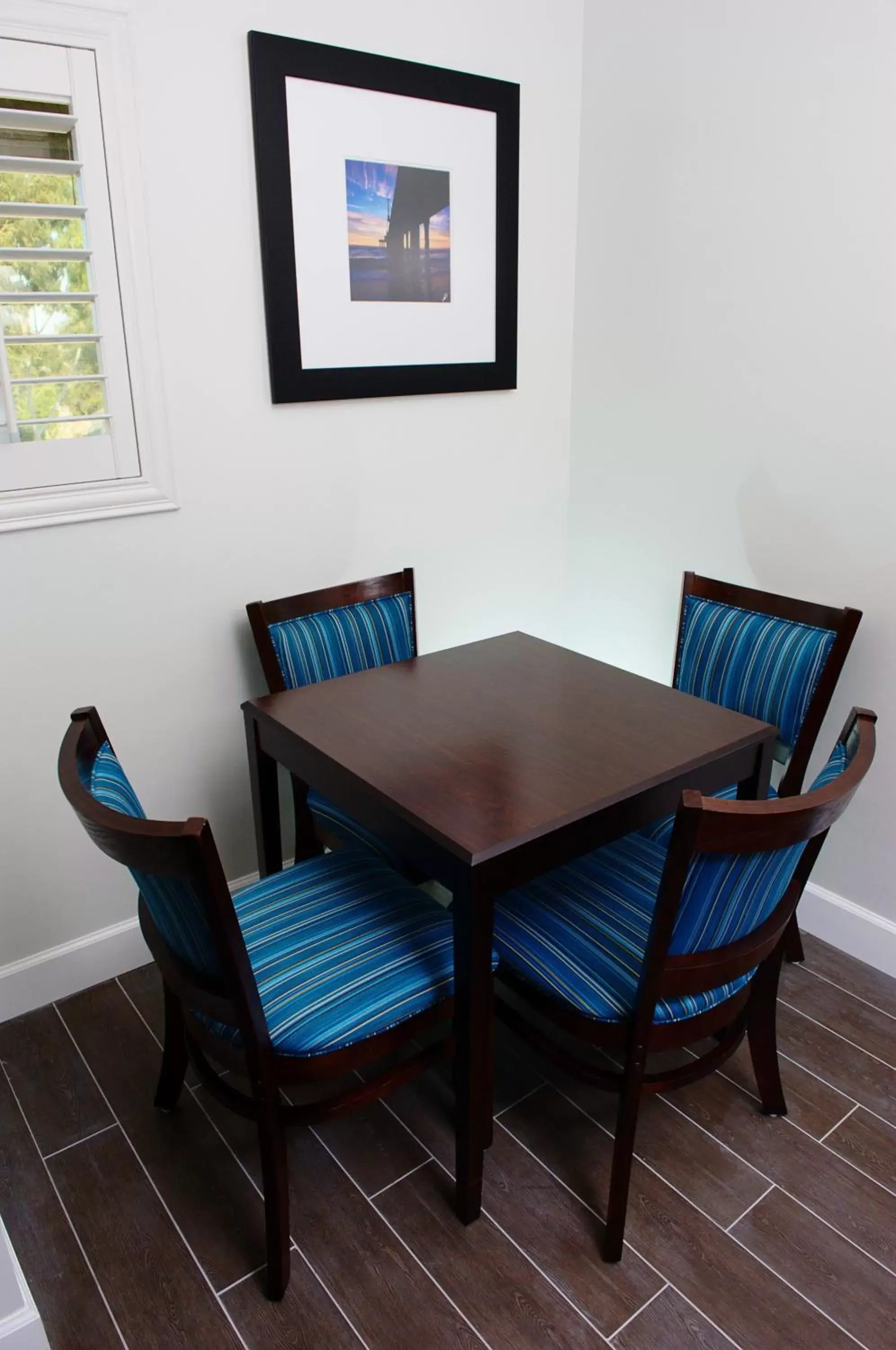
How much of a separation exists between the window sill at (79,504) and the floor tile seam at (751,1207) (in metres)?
1.78

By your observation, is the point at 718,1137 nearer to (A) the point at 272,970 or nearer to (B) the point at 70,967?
(A) the point at 272,970

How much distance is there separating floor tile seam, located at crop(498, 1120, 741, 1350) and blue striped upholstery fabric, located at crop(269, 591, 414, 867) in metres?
0.61

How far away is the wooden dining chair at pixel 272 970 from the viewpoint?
121cm

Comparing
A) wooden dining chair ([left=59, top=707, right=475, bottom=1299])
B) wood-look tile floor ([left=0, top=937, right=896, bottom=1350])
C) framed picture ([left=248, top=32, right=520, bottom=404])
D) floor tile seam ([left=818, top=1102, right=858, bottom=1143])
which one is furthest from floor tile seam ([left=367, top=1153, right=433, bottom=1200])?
framed picture ([left=248, top=32, right=520, bottom=404])

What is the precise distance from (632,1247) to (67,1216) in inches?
38.8

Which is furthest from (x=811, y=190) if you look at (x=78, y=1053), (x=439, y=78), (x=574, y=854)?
(x=78, y=1053)

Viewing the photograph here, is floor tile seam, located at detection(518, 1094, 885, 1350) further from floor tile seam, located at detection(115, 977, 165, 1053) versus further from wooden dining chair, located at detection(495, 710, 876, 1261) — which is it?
floor tile seam, located at detection(115, 977, 165, 1053)

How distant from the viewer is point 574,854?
1488 millimetres

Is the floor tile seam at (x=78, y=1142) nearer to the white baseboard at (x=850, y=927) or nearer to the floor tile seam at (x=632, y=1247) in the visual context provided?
the floor tile seam at (x=632, y=1247)

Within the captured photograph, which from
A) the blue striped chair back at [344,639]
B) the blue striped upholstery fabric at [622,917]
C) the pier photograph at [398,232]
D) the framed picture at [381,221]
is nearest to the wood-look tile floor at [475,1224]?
the blue striped upholstery fabric at [622,917]

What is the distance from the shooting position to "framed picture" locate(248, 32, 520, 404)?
1.99 meters

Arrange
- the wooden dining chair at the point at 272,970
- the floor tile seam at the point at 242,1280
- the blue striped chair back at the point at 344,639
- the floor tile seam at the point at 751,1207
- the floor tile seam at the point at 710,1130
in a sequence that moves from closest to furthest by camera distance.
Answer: the wooden dining chair at the point at 272,970 < the floor tile seam at the point at 242,1280 < the floor tile seam at the point at 751,1207 < the floor tile seam at the point at 710,1130 < the blue striped chair back at the point at 344,639

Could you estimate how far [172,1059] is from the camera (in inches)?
69.3

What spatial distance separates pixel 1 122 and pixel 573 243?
4.91ft
